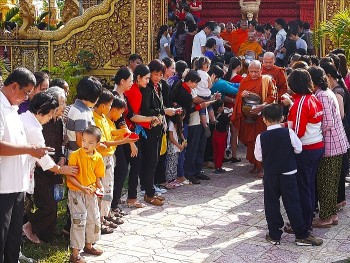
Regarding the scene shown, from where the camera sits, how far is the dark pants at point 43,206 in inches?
254

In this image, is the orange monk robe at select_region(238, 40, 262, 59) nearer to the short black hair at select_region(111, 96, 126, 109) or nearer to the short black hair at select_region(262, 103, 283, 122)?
the short black hair at select_region(111, 96, 126, 109)

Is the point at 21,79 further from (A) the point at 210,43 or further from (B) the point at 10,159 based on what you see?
(A) the point at 210,43

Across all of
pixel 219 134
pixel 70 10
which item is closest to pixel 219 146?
pixel 219 134

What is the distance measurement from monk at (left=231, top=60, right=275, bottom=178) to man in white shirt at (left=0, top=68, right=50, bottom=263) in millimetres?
5157

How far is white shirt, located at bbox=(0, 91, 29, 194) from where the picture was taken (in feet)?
15.8

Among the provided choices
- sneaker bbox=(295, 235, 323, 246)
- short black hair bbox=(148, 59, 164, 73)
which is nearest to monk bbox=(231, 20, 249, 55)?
short black hair bbox=(148, 59, 164, 73)

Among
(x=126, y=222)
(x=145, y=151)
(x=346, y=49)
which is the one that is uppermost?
(x=346, y=49)

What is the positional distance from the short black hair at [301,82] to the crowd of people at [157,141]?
0.04 ft

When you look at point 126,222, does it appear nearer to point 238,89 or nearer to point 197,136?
point 197,136

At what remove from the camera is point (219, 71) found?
10047 mm

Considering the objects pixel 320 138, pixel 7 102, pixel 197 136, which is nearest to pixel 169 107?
pixel 197 136

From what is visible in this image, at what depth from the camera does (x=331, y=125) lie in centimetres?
700

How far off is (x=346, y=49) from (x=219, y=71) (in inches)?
81.1

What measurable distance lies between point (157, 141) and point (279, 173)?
2161 mm
